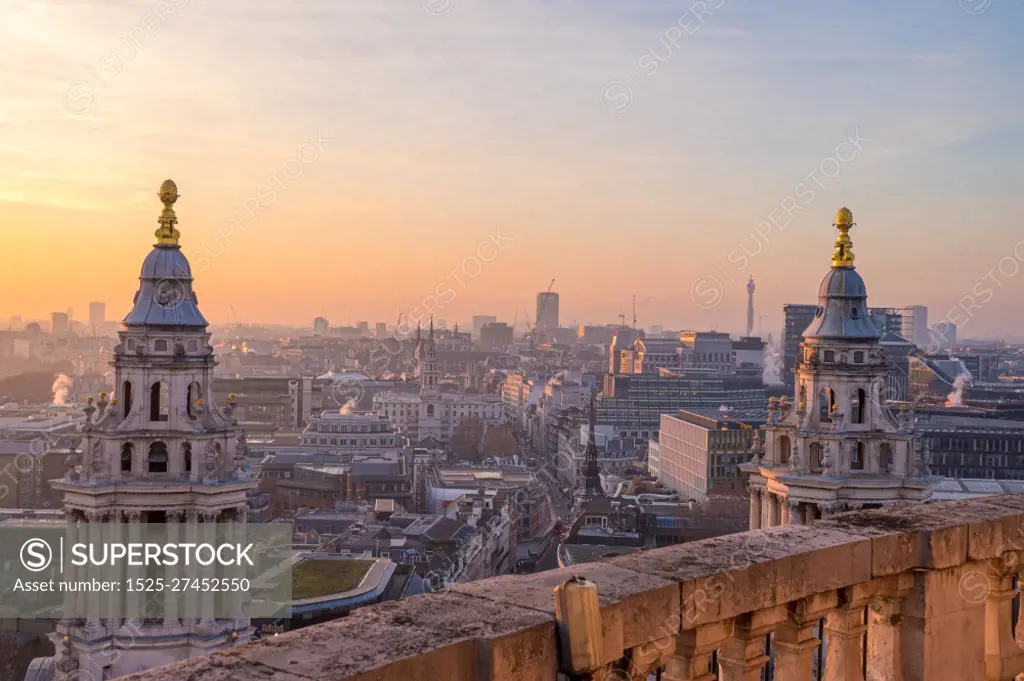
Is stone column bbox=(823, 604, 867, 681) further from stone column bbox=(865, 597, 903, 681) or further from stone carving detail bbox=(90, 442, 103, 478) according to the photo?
stone carving detail bbox=(90, 442, 103, 478)

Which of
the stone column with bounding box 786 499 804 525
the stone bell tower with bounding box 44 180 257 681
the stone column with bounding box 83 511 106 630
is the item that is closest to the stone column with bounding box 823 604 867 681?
the stone bell tower with bounding box 44 180 257 681

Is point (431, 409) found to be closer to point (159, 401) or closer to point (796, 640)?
point (159, 401)

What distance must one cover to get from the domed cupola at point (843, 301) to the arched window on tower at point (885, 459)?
284 cm

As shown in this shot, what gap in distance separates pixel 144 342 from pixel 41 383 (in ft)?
555

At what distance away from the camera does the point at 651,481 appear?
119938 millimetres

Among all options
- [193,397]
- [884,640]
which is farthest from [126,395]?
[884,640]

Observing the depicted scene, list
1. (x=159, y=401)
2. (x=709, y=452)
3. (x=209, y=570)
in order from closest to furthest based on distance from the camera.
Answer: (x=209, y=570) → (x=159, y=401) → (x=709, y=452)

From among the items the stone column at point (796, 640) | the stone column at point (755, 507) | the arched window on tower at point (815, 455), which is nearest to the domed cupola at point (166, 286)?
the stone column at point (755, 507)

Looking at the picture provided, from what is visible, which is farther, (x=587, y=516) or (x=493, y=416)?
(x=493, y=416)

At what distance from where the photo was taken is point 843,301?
2938 cm

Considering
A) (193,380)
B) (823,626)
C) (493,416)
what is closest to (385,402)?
(493,416)

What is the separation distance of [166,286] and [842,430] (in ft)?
56.8

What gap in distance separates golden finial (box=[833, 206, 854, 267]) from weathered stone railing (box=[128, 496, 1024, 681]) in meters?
21.3

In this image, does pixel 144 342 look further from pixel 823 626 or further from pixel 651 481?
pixel 651 481
